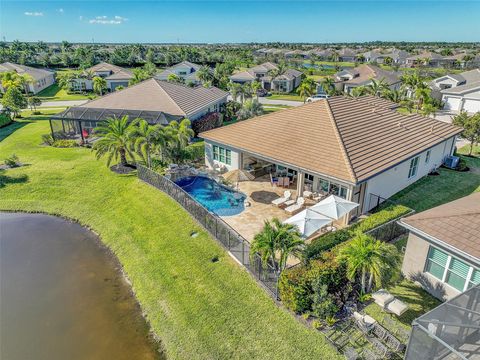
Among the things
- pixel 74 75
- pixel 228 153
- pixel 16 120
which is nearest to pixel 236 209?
pixel 228 153

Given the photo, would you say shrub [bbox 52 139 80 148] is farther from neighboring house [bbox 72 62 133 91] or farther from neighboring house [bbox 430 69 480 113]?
neighboring house [bbox 430 69 480 113]

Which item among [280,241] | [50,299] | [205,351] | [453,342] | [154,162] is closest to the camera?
[453,342]

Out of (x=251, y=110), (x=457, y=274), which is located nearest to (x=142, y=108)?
(x=251, y=110)

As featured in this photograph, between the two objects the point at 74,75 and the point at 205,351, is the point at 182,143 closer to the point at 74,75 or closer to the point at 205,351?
the point at 205,351

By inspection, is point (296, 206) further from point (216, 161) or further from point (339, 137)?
point (216, 161)

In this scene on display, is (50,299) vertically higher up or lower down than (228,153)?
lower down

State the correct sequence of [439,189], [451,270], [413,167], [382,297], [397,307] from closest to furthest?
[397,307]
[382,297]
[451,270]
[439,189]
[413,167]

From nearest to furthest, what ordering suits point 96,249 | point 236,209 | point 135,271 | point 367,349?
point 367,349 < point 135,271 < point 96,249 < point 236,209
